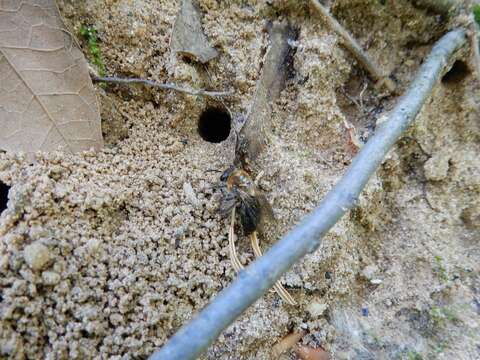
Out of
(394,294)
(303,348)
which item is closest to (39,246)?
(303,348)

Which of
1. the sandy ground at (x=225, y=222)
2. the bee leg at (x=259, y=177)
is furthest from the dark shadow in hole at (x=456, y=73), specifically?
the bee leg at (x=259, y=177)

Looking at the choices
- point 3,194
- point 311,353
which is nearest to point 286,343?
point 311,353

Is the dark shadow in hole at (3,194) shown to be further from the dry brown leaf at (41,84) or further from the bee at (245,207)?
the bee at (245,207)

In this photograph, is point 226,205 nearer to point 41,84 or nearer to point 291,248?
point 291,248

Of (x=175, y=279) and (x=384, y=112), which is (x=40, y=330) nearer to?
(x=175, y=279)

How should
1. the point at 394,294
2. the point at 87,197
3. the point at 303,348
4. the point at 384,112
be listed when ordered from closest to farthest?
the point at 87,197
the point at 303,348
the point at 394,294
the point at 384,112

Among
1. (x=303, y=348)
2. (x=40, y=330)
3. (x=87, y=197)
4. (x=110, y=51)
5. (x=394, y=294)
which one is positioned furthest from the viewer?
(x=110, y=51)

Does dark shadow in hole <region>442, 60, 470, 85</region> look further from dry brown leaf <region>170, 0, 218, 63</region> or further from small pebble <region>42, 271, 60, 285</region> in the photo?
small pebble <region>42, 271, 60, 285</region>
